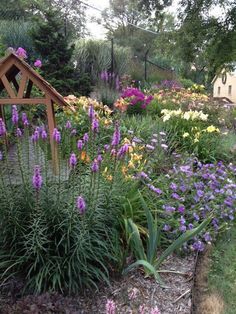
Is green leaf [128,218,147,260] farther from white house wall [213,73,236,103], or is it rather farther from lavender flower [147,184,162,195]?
white house wall [213,73,236,103]

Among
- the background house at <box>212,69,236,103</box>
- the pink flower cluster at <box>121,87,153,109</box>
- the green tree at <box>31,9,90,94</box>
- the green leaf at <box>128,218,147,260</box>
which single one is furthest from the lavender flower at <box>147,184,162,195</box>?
the background house at <box>212,69,236,103</box>

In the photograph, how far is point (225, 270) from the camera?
326cm

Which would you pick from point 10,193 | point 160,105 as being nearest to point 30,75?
point 10,193

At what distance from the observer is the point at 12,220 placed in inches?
97.8

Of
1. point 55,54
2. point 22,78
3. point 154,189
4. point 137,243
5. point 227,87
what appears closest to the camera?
point 137,243

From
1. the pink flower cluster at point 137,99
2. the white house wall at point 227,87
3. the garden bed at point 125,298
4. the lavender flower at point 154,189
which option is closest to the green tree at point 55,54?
the pink flower cluster at point 137,99

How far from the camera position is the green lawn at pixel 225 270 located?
9.55ft

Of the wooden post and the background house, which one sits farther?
the background house

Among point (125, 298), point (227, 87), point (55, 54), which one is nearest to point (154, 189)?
point (125, 298)

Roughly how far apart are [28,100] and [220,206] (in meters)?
2.28

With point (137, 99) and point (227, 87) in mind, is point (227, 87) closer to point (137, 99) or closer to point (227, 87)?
point (227, 87)

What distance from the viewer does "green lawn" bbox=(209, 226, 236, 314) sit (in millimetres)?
2910

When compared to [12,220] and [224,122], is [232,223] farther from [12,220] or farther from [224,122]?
[224,122]

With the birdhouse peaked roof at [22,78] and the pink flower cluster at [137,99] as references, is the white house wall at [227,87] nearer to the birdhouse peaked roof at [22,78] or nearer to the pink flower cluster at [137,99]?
the pink flower cluster at [137,99]
